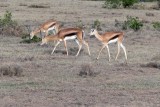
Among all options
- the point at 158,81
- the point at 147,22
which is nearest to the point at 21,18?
the point at 147,22

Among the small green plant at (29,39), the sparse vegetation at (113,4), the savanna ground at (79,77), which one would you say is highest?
the savanna ground at (79,77)

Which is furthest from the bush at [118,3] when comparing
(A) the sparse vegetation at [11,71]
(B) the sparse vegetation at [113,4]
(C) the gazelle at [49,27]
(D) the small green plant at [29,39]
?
(A) the sparse vegetation at [11,71]

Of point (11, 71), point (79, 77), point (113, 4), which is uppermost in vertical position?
point (11, 71)

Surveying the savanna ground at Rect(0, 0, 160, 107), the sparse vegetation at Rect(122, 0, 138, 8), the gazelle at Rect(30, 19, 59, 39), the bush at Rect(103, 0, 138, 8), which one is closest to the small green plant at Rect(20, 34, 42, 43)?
the savanna ground at Rect(0, 0, 160, 107)

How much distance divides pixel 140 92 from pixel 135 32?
13269 mm

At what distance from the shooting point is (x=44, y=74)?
14.0m

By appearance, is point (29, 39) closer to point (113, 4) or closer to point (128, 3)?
point (113, 4)

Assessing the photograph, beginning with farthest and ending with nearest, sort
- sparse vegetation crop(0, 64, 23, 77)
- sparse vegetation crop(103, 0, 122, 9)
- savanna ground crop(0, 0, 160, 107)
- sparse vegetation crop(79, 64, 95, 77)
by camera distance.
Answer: sparse vegetation crop(103, 0, 122, 9) → sparse vegetation crop(79, 64, 95, 77) → sparse vegetation crop(0, 64, 23, 77) → savanna ground crop(0, 0, 160, 107)

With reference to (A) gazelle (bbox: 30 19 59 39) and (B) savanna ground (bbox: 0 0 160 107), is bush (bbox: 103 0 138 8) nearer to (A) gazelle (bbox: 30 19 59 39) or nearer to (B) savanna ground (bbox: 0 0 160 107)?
(B) savanna ground (bbox: 0 0 160 107)

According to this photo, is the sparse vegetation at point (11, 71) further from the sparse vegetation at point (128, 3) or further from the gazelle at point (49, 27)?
the sparse vegetation at point (128, 3)

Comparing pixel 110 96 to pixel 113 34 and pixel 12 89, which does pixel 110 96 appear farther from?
pixel 113 34

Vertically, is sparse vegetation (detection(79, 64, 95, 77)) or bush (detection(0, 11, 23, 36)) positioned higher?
sparse vegetation (detection(79, 64, 95, 77))

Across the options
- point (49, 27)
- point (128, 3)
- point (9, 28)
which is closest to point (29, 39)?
point (49, 27)

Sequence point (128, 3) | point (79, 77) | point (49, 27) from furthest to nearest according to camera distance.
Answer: point (128, 3) < point (49, 27) < point (79, 77)
